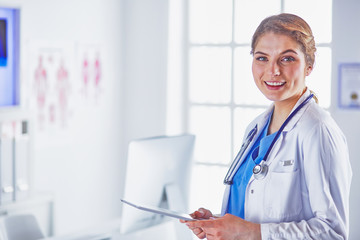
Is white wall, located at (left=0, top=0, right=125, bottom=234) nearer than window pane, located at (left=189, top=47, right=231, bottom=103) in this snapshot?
Yes

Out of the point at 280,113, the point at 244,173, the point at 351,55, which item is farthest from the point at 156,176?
the point at 351,55

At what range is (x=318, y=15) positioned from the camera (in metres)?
3.83

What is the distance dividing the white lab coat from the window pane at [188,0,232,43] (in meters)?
2.47

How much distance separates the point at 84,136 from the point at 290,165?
2679 millimetres

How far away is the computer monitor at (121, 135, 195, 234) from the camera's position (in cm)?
241

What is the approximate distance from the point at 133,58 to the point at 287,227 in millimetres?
2988

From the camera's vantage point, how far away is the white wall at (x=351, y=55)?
3.49 m

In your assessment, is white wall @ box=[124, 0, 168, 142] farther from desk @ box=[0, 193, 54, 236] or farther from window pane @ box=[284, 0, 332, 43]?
desk @ box=[0, 193, 54, 236]

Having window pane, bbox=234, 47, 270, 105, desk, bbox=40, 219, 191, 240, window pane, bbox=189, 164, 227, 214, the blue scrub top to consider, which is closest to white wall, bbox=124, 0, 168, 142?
window pane, bbox=189, 164, 227, 214

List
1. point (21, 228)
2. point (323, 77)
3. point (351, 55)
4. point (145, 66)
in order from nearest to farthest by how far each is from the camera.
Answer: point (21, 228) < point (351, 55) < point (323, 77) < point (145, 66)

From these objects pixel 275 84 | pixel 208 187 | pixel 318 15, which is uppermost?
pixel 318 15

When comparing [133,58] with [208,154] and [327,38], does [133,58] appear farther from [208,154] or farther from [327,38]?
[327,38]

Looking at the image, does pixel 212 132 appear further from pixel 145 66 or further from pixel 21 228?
pixel 21 228

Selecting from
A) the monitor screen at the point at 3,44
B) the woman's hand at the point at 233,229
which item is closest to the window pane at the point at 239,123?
the monitor screen at the point at 3,44
